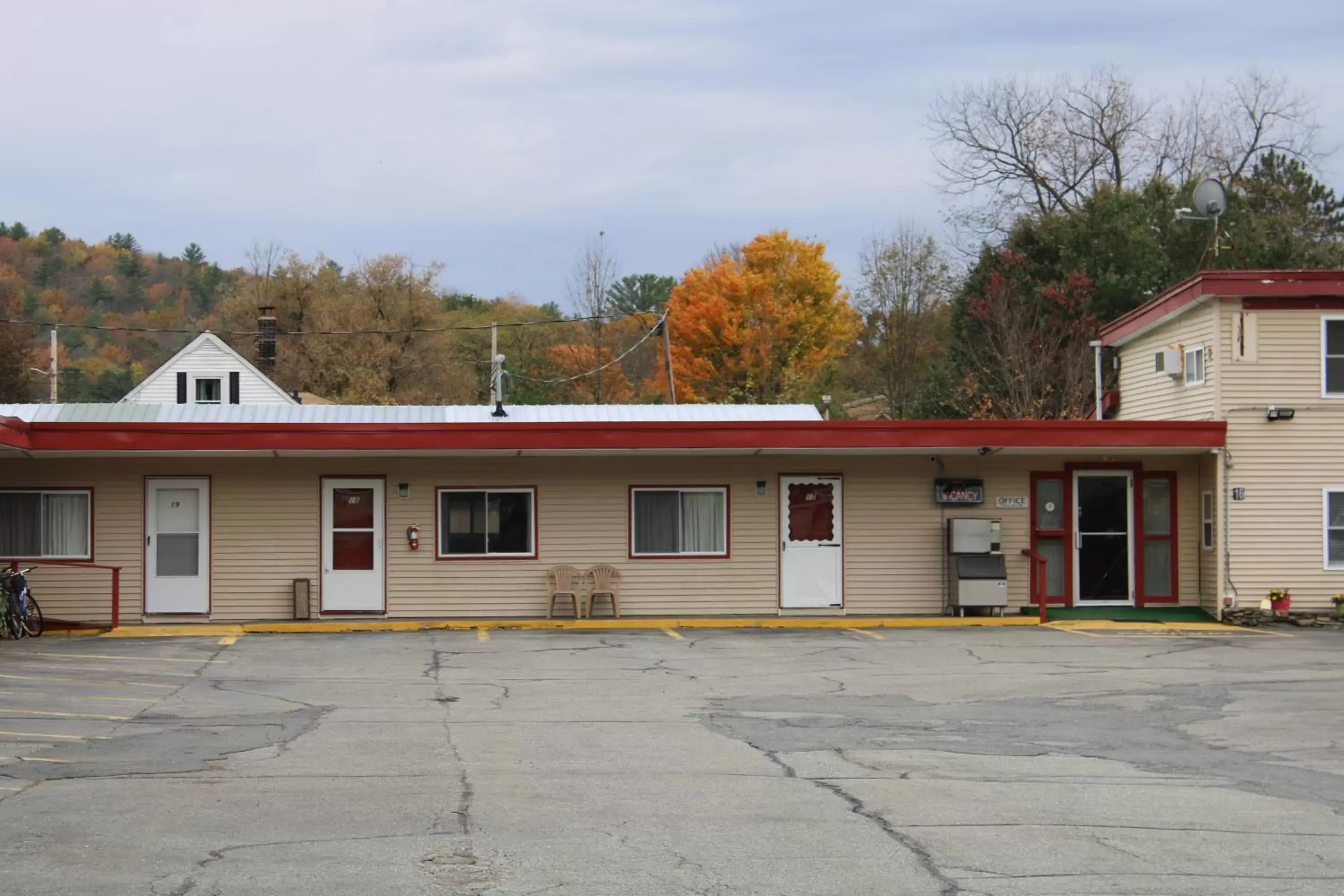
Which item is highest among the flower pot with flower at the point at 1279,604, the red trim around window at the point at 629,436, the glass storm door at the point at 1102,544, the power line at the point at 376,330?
the power line at the point at 376,330

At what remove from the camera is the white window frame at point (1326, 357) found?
2267cm

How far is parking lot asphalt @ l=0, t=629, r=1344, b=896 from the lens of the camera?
25.0ft

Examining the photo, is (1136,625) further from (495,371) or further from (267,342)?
(267,342)

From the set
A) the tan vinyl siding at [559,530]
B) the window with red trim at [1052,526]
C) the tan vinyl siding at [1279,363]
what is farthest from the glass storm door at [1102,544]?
the tan vinyl siding at [1279,363]

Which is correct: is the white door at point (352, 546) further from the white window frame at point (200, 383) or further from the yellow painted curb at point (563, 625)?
the white window frame at point (200, 383)

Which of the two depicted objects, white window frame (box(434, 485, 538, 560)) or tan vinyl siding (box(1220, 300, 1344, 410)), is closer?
tan vinyl siding (box(1220, 300, 1344, 410))

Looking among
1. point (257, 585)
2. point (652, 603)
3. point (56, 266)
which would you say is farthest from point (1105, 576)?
point (56, 266)

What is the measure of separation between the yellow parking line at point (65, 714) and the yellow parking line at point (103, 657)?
4.28 metres

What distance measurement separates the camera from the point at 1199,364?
77.6 ft

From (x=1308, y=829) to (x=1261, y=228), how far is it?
1660 inches

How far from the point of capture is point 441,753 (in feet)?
37.0

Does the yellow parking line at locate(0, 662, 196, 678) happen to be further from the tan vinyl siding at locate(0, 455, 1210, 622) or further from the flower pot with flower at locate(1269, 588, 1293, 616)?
the flower pot with flower at locate(1269, 588, 1293, 616)

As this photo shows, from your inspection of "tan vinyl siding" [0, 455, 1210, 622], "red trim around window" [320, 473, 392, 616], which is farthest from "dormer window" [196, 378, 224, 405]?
"red trim around window" [320, 473, 392, 616]

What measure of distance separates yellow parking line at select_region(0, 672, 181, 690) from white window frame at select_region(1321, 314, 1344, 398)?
17219mm
